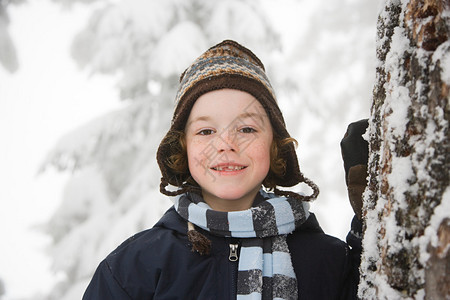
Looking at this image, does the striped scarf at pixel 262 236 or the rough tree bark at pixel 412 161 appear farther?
the striped scarf at pixel 262 236

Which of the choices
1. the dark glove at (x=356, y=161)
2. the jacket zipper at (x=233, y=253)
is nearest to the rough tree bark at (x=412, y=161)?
the dark glove at (x=356, y=161)

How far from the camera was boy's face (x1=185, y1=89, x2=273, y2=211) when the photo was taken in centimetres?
175

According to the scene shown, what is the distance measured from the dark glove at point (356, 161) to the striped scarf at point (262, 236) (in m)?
0.31

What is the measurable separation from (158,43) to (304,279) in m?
4.19

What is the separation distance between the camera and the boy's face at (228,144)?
5.74ft

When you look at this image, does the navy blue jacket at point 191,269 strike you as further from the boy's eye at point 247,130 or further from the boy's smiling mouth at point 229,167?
the boy's eye at point 247,130

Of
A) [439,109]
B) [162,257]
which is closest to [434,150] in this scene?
[439,109]

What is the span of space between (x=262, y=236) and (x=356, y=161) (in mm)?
523

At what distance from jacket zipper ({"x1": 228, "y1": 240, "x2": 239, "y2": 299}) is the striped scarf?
0.03m

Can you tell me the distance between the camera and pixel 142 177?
5254 mm

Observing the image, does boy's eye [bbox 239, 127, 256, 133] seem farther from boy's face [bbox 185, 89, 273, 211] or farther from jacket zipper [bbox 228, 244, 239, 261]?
jacket zipper [bbox 228, 244, 239, 261]

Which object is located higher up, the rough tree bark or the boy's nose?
the boy's nose

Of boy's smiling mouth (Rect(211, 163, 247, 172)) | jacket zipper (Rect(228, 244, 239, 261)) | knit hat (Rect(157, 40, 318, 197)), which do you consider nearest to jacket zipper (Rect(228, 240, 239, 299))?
jacket zipper (Rect(228, 244, 239, 261))

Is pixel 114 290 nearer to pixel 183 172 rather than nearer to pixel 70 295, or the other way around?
pixel 183 172
